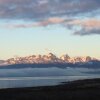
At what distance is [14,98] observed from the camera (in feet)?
244

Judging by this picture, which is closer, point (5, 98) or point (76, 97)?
point (76, 97)

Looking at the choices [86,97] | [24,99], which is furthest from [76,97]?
[24,99]

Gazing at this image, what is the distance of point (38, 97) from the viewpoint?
72875 millimetres

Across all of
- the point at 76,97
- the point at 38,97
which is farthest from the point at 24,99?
the point at 76,97

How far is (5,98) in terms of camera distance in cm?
7544

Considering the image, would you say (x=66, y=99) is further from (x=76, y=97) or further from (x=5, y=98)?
(x=5, y=98)

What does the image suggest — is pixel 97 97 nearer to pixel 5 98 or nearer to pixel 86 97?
pixel 86 97

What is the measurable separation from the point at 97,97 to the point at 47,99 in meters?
6.64

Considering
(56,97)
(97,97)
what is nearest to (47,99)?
(56,97)

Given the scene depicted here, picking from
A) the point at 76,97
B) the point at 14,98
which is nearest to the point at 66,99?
the point at 76,97

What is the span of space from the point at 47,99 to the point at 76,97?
3.98 meters

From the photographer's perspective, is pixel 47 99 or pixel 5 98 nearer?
pixel 47 99

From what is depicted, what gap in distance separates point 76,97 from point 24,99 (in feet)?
23.4

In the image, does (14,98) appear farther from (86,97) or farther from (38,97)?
(86,97)
